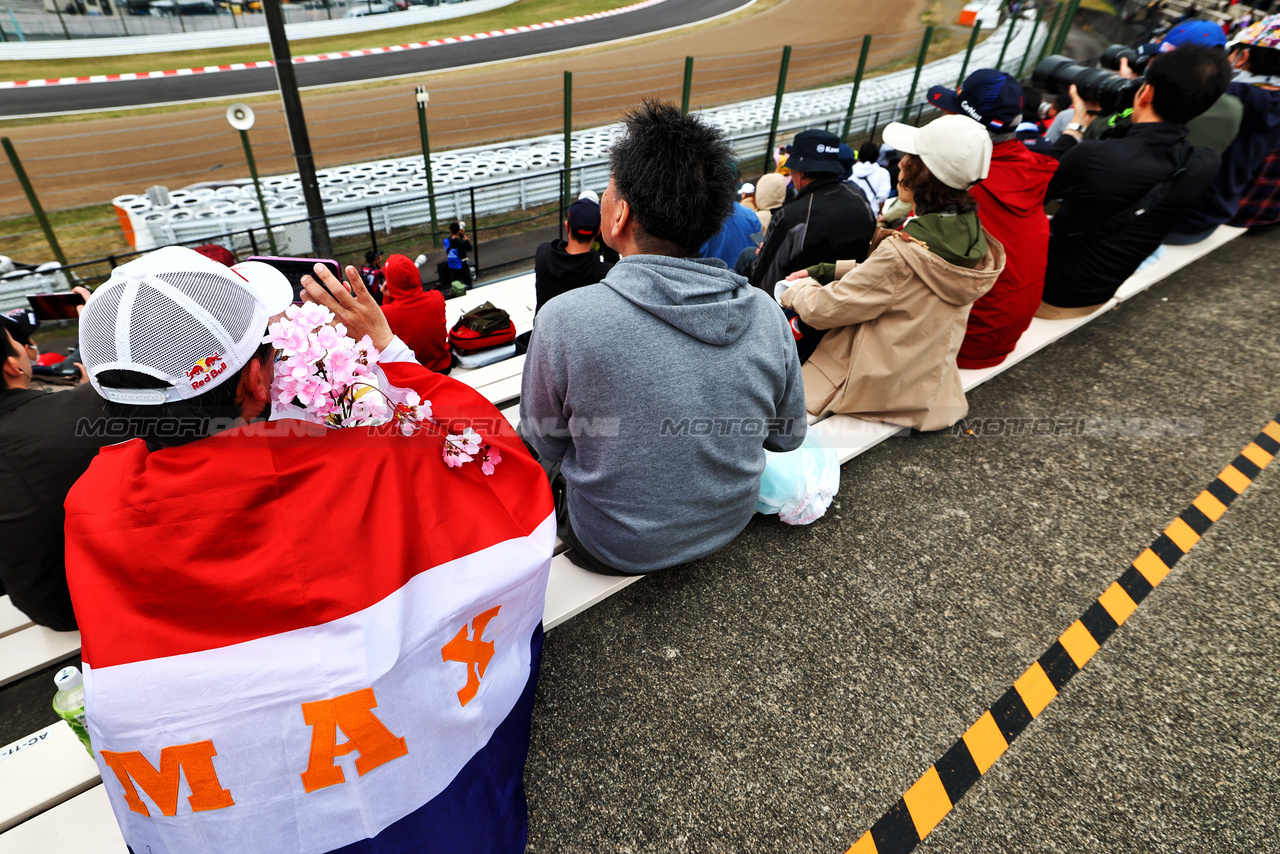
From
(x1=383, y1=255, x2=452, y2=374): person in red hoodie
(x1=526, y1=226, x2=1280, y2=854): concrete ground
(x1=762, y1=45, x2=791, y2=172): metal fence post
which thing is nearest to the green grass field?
(x1=762, y1=45, x2=791, y2=172): metal fence post

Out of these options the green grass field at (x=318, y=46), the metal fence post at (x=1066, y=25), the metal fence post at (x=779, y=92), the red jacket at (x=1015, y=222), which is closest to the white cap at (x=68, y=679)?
the red jacket at (x=1015, y=222)

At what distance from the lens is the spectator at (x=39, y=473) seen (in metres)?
1.49

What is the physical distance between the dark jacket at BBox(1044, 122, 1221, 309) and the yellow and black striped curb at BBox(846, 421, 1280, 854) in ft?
3.94

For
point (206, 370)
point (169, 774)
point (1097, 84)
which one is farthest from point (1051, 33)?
point (169, 774)

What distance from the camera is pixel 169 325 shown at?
1.12 m

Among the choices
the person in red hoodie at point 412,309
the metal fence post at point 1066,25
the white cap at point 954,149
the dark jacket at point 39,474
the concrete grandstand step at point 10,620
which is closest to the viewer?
the dark jacket at point 39,474

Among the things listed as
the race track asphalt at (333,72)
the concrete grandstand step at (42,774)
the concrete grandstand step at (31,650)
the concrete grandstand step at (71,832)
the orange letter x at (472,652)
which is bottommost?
the race track asphalt at (333,72)

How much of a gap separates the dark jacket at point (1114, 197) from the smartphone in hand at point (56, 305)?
5.09 meters

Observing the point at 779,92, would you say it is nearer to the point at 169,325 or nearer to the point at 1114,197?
the point at 1114,197

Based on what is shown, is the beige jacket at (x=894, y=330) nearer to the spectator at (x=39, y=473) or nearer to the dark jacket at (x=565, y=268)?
the dark jacket at (x=565, y=268)

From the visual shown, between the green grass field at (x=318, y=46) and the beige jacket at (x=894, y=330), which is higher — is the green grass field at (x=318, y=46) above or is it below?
below

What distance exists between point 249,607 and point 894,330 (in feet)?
7.62

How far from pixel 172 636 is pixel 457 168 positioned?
982 centimetres

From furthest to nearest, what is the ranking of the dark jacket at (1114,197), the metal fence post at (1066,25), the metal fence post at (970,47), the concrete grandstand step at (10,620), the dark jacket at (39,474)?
the metal fence post at (1066,25) → the metal fence post at (970,47) → the dark jacket at (1114,197) → the concrete grandstand step at (10,620) → the dark jacket at (39,474)
